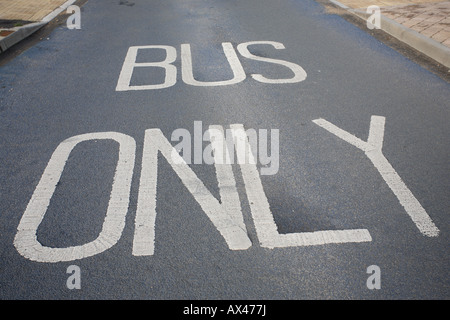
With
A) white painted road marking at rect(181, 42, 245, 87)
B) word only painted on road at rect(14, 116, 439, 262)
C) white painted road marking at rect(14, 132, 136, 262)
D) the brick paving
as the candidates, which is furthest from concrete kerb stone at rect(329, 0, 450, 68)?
white painted road marking at rect(14, 132, 136, 262)

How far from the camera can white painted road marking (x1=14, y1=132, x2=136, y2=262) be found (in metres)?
2.63

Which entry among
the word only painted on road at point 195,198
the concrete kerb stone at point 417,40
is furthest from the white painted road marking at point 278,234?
the concrete kerb stone at point 417,40

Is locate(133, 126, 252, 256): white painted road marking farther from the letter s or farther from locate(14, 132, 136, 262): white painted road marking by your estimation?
the letter s

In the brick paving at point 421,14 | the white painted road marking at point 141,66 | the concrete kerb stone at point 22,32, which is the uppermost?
the brick paving at point 421,14

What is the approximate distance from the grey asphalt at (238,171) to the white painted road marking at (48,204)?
63mm

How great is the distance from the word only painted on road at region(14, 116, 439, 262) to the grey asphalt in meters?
0.07

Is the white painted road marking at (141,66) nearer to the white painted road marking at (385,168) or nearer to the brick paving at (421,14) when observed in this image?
the white painted road marking at (385,168)

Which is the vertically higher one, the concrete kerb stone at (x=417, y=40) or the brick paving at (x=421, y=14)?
the brick paving at (x=421, y=14)

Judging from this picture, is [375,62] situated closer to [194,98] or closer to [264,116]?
[264,116]

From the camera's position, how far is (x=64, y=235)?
9.11 feet

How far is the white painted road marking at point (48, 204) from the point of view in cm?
263

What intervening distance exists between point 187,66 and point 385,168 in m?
3.88

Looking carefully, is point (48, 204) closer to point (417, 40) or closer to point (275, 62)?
point (275, 62)

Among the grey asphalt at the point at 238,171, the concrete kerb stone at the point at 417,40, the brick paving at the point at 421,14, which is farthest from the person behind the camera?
the brick paving at the point at 421,14
